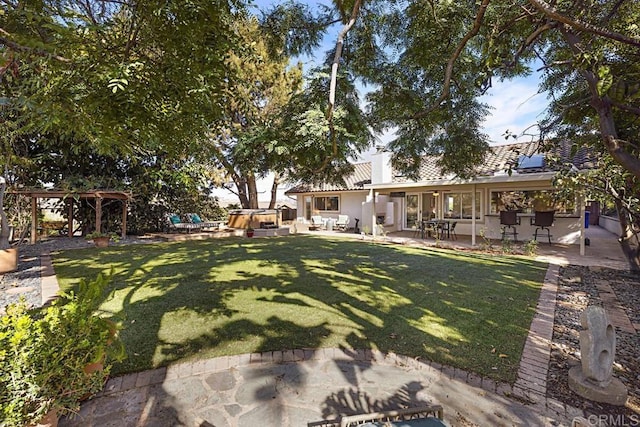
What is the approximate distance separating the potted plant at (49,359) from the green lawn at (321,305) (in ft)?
2.94

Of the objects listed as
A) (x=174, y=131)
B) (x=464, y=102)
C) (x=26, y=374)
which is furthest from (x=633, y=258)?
(x=26, y=374)

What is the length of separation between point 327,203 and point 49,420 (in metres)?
20.6

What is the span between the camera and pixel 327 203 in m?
22.5

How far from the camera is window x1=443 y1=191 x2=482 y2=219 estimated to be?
15359 mm

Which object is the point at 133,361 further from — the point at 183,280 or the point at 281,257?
the point at 281,257

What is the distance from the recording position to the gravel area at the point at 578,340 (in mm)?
2766

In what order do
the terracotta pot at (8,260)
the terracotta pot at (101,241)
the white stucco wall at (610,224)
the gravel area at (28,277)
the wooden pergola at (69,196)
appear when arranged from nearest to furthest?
the gravel area at (28,277)
the terracotta pot at (8,260)
the terracotta pot at (101,241)
the wooden pergola at (69,196)
the white stucco wall at (610,224)

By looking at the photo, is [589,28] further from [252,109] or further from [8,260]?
[8,260]

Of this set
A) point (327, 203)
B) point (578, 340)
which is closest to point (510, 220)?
point (578, 340)

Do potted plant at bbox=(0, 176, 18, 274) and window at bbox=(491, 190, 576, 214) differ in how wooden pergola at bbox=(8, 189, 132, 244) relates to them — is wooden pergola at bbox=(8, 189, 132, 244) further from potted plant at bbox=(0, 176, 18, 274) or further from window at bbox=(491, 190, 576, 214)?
window at bbox=(491, 190, 576, 214)

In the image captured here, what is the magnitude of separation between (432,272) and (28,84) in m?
7.96

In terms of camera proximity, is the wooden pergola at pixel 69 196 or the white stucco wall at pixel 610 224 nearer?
the wooden pergola at pixel 69 196

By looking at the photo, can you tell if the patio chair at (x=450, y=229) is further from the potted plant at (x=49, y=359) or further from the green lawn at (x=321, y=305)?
the potted plant at (x=49, y=359)

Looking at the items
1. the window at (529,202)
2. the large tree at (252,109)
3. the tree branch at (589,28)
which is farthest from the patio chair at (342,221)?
the tree branch at (589,28)
